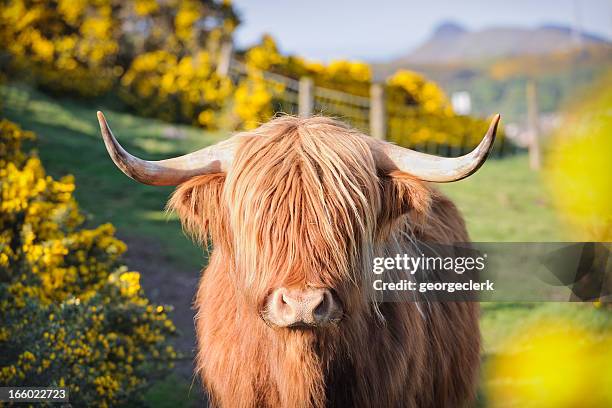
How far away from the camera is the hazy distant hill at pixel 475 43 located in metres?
19.4

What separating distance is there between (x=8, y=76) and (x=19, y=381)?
11505 millimetres

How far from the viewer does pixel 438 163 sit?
2902mm

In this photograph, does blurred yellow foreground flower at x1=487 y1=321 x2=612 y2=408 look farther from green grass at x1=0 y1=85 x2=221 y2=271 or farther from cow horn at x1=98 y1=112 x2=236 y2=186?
green grass at x1=0 y1=85 x2=221 y2=271

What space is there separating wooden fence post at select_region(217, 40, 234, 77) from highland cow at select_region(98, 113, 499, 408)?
1256 centimetres

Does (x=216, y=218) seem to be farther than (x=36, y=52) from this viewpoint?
No

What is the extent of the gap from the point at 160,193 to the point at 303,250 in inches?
294

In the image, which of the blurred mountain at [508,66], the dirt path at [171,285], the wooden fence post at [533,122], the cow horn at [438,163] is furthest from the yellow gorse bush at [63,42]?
the cow horn at [438,163]

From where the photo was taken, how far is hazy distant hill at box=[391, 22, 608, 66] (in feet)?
63.6

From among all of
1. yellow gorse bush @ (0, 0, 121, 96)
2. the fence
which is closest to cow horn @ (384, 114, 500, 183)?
the fence

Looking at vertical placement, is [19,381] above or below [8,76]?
below

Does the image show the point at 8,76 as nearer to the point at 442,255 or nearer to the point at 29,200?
the point at 29,200

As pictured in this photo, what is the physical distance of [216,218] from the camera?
3051 mm

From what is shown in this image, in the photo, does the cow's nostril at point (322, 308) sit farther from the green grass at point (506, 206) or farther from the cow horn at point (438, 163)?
the green grass at point (506, 206)

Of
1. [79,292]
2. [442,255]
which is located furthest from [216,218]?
[79,292]
